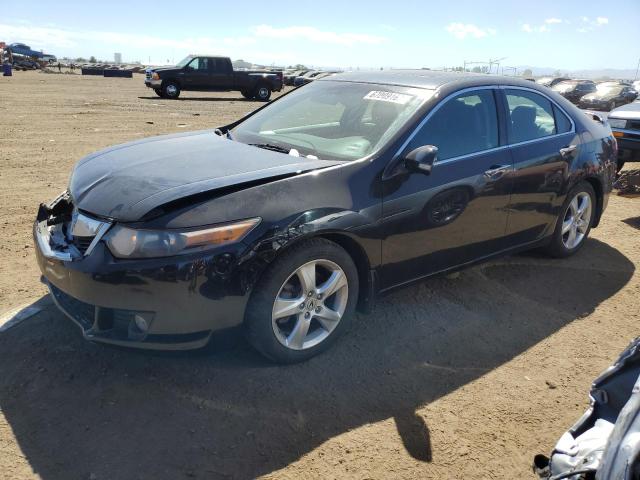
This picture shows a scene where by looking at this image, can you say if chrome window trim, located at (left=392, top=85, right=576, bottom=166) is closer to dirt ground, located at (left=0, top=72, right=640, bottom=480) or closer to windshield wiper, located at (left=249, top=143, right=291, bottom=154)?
windshield wiper, located at (left=249, top=143, right=291, bottom=154)

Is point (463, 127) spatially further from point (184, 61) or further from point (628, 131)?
point (184, 61)

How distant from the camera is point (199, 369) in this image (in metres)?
3.07

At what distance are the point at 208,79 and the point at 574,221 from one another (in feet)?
69.1

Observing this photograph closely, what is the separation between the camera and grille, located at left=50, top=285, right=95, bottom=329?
283 centimetres

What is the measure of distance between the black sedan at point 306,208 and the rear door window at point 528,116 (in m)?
0.02

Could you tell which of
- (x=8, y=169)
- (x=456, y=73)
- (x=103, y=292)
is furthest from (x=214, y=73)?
(x=103, y=292)

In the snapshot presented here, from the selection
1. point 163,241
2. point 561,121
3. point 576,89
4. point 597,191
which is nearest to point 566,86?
point 576,89

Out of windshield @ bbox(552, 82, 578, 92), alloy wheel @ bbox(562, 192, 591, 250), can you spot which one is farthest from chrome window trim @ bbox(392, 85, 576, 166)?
windshield @ bbox(552, 82, 578, 92)

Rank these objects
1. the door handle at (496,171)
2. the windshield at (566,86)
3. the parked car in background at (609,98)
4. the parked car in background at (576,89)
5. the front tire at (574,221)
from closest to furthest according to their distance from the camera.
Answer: the door handle at (496,171), the front tire at (574,221), the parked car in background at (609,98), the parked car in background at (576,89), the windshield at (566,86)

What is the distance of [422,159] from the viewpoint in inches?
127

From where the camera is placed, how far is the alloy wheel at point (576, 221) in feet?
16.1

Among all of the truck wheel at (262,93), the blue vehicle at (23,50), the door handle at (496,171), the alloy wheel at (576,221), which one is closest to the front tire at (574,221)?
the alloy wheel at (576,221)

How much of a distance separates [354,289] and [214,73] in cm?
2221

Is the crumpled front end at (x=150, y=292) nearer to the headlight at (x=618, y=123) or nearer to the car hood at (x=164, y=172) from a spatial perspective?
the car hood at (x=164, y=172)
